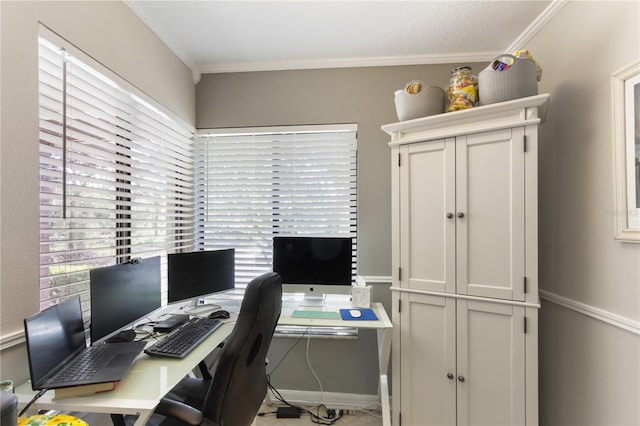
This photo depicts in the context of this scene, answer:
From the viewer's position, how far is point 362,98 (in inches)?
87.1

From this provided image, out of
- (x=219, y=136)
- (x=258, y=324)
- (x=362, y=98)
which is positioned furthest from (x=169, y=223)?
(x=362, y=98)

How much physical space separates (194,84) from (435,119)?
6.49ft

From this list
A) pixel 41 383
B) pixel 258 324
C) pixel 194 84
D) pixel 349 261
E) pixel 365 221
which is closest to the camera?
pixel 41 383

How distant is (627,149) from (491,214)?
23.2 inches

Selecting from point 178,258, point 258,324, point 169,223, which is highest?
point 169,223

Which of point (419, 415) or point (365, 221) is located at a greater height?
point (365, 221)

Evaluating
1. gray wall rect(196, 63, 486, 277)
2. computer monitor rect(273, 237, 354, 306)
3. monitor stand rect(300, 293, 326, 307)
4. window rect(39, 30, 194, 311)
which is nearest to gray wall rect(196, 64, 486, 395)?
gray wall rect(196, 63, 486, 277)

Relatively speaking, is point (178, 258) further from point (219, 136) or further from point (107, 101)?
point (219, 136)

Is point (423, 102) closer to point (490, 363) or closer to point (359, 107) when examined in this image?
point (359, 107)

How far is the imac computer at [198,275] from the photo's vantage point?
1.74 m

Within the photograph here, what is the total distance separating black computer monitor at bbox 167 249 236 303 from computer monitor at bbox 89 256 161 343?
0.14m

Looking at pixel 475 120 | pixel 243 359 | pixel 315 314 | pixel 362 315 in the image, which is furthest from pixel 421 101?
pixel 243 359

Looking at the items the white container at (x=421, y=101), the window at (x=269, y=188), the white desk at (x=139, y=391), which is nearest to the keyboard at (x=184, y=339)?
the white desk at (x=139, y=391)

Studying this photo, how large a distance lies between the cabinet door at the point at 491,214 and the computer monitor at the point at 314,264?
750mm
